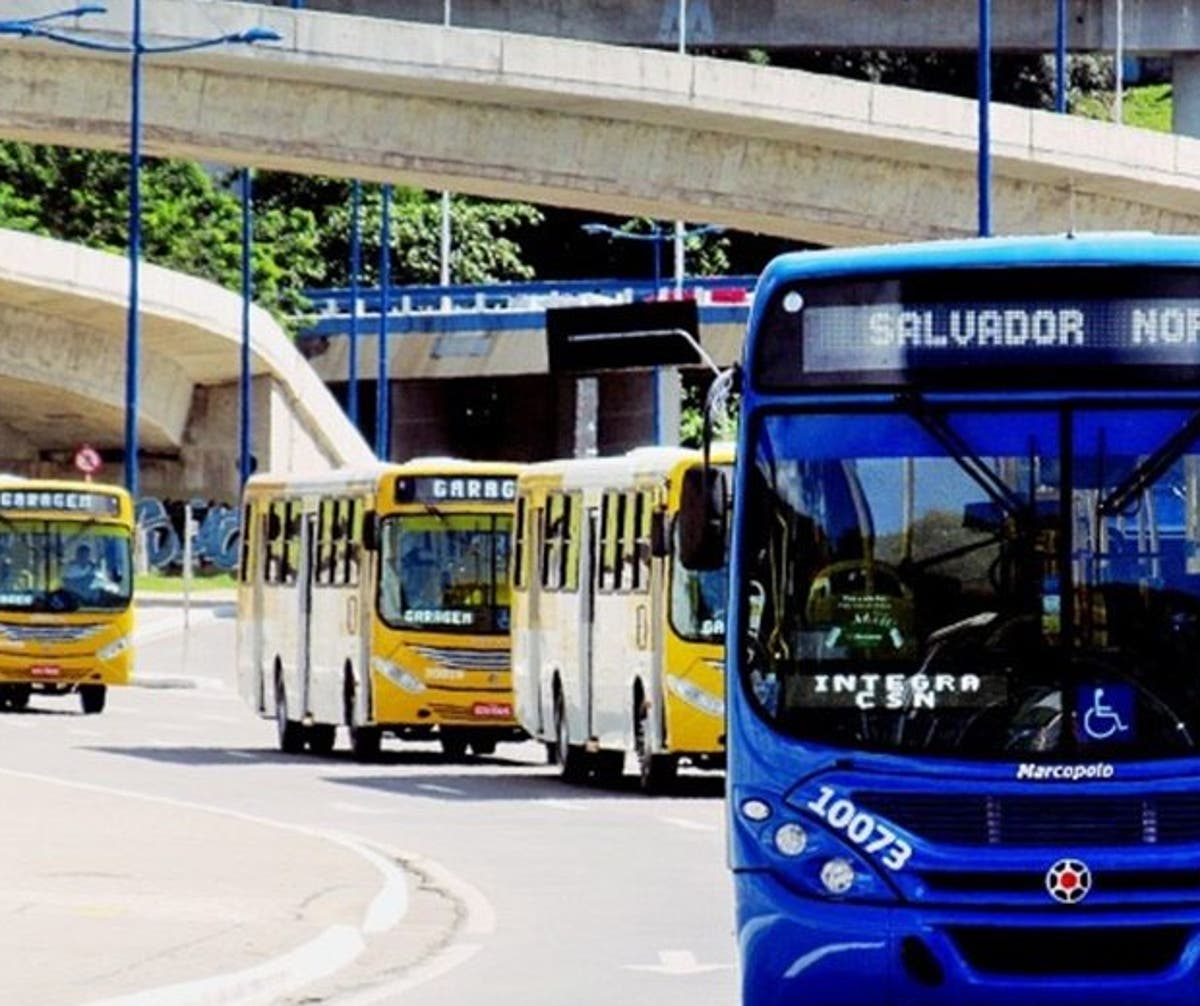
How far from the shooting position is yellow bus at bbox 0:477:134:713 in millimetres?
50281

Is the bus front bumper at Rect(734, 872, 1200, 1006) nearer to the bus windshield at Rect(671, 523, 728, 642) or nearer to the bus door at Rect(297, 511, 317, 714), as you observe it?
the bus windshield at Rect(671, 523, 728, 642)

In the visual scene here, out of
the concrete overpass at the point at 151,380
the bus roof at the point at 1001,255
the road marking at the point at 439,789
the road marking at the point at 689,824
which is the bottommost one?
the road marking at the point at 689,824

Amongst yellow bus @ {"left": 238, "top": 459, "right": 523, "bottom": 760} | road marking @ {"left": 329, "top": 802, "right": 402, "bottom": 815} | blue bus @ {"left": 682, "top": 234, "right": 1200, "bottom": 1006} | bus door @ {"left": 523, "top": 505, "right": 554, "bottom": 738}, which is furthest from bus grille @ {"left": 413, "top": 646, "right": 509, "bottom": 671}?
blue bus @ {"left": 682, "top": 234, "right": 1200, "bottom": 1006}

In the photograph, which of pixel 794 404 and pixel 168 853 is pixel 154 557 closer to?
pixel 168 853

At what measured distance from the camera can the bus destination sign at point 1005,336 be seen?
15148mm

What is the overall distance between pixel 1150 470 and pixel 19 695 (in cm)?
3791

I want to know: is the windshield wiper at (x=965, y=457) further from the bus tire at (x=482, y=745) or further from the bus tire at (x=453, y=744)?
the bus tire at (x=453, y=744)

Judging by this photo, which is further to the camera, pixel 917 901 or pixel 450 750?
pixel 450 750

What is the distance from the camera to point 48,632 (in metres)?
50.6

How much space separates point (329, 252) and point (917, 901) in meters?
110

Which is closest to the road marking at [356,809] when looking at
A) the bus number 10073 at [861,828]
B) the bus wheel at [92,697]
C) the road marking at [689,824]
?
the road marking at [689,824]

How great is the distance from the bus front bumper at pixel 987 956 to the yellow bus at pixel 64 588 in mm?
36108

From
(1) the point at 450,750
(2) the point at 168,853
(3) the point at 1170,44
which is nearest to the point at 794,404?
(2) the point at 168,853

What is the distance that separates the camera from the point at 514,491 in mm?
38781
